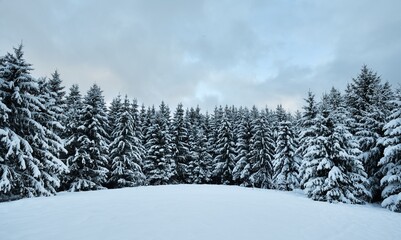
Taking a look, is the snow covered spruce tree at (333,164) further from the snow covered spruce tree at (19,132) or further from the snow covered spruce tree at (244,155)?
the snow covered spruce tree at (19,132)

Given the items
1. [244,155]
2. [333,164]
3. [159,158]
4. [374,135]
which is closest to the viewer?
[333,164]

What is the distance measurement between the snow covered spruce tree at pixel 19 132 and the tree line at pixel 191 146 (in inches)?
2.2

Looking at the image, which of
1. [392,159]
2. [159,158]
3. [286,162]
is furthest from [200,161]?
[392,159]

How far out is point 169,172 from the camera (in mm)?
35219

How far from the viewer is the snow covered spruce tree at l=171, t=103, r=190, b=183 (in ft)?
125

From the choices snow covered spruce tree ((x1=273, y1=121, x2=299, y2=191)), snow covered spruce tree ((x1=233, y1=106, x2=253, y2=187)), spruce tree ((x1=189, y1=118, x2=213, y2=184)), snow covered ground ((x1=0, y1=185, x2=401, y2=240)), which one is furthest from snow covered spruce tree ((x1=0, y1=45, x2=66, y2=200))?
spruce tree ((x1=189, y1=118, x2=213, y2=184))

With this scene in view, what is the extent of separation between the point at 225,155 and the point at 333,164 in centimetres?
2254

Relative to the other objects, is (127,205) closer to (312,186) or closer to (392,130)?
(312,186)

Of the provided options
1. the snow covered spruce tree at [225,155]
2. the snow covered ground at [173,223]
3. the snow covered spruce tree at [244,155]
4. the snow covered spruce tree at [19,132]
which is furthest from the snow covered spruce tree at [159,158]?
the snow covered ground at [173,223]

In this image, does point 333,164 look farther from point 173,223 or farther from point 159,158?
point 159,158

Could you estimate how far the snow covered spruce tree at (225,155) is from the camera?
130 feet

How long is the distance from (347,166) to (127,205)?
1710 cm

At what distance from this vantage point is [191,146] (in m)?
42.3

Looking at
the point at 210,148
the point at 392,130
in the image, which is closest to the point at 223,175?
the point at 210,148
